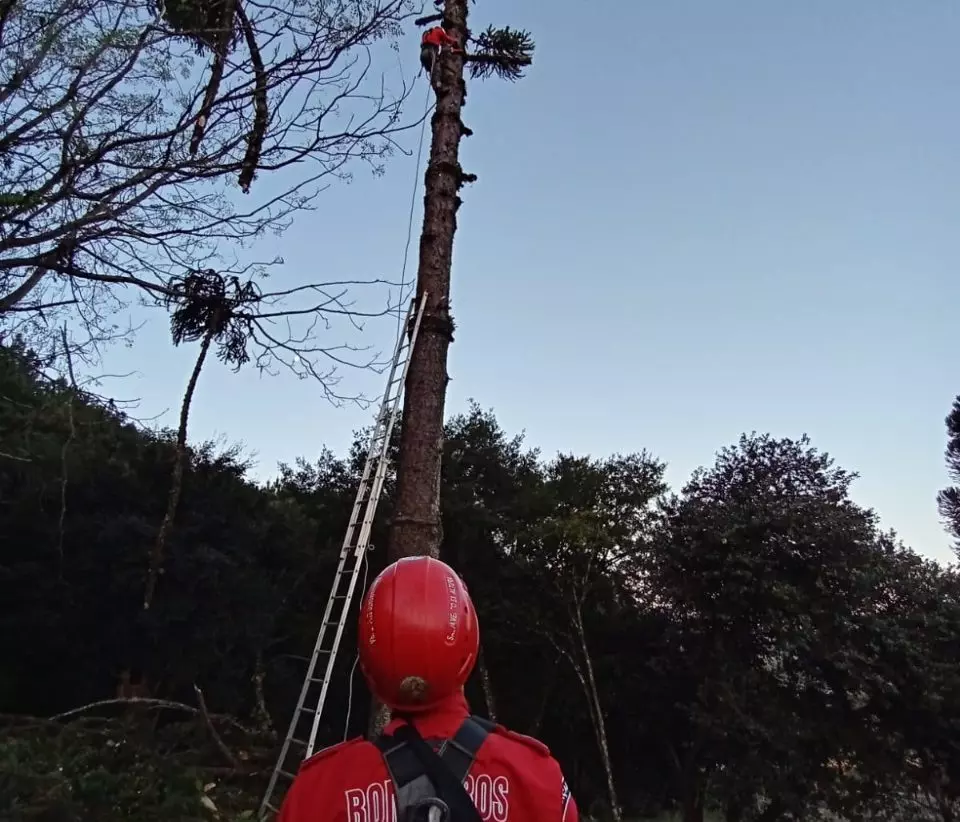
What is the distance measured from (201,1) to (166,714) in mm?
7187

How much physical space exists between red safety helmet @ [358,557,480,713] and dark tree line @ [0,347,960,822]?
25.0ft

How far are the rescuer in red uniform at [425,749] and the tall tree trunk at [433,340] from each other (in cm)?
263

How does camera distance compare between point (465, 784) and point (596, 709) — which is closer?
point (465, 784)

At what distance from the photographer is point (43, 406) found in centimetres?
471

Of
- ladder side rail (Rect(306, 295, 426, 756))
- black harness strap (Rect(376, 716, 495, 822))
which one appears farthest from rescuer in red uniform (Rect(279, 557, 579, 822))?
ladder side rail (Rect(306, 295, 426, 756))

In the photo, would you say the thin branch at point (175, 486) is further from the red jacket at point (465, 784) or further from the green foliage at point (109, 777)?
the red jacket at point (465, 784)

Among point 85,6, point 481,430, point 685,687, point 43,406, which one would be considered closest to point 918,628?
point 685,687

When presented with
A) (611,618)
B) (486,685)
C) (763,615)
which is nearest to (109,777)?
(486,685)

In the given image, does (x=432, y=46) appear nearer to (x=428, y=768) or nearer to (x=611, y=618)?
(x=428, y=768)

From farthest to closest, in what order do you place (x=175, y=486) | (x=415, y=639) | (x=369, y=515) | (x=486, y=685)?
(x=486, y=685) → (x=175, y=486) → (x=369, y=515) → (x=415, y=639)

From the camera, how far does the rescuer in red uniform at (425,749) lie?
4.52 feet

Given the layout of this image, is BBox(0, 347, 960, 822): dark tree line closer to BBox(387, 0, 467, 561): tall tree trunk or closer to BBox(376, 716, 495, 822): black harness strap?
BBox(387, 0, 467, 561): tall tree trunk

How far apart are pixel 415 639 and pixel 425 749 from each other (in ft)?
0.63

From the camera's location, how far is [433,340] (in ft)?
15.6
